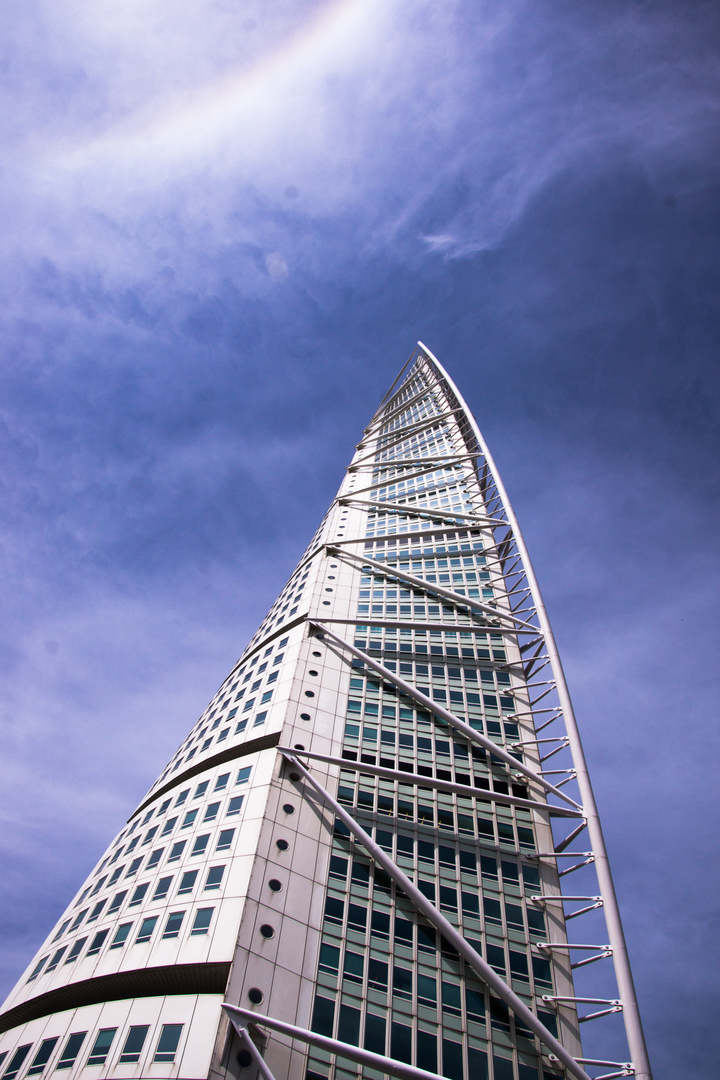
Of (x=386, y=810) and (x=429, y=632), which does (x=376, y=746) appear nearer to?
(x=386, y=810)

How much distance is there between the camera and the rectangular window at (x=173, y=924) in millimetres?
29719

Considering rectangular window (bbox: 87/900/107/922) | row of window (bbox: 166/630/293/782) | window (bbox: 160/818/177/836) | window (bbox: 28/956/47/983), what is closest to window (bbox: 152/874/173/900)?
window (bbox: 160/818/177/836)

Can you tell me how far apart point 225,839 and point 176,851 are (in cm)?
371

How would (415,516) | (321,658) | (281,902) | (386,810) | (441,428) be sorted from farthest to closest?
(441,428) → (415,516) → (321,658) → (386,810) → (281,902)

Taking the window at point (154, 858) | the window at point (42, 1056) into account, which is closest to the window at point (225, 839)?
the window at point (154, 858)

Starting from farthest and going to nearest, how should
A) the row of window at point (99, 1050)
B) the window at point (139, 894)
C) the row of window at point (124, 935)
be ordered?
the window at point (139, 894) → the row of window at point (124, 935) → the row of window at point (99, 1050)

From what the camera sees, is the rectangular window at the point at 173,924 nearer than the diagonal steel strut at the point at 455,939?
No

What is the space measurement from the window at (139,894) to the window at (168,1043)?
8.39 meters

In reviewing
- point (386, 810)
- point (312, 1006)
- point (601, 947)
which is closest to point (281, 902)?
point (312, 1006)

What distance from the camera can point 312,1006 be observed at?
27.3m

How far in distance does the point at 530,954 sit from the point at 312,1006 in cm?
1060

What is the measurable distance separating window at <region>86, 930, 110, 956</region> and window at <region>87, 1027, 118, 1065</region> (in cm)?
549

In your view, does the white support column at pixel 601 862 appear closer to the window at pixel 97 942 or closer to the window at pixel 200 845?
the window at pixel 200 845

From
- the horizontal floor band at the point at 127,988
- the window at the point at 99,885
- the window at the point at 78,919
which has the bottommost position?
the horizontal floor band at the point at 127,988
